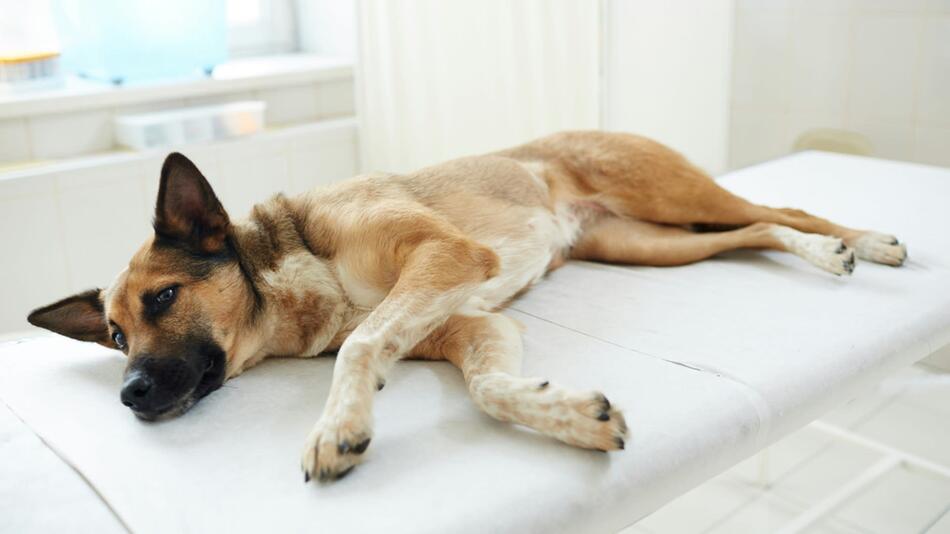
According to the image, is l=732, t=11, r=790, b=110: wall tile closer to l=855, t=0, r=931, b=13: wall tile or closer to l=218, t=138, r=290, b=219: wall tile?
l=855, t=0, r=931, b=13: wall tile

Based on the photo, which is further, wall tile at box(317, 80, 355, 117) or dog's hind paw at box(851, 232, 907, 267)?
wall tile at box(317, 80, 355, 117)

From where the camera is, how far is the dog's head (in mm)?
1488

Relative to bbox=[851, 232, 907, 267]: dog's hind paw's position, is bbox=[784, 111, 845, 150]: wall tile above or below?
above

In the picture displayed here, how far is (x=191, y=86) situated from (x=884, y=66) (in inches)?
99.2

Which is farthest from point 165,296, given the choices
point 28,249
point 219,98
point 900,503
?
point 219,98

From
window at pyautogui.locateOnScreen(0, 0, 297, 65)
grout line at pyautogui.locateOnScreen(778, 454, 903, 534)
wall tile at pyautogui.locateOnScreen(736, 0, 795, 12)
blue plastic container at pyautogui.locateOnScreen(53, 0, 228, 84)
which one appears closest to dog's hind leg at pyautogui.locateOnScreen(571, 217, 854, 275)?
grout line at pyautogui.locateOnScreen(778, 454, 903, 534)

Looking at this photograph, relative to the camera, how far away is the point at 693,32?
343 cm

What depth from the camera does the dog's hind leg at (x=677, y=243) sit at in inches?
80.3

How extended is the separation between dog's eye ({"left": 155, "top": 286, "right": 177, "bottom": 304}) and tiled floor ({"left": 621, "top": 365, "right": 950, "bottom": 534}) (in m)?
1.48

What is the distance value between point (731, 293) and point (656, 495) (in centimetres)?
73

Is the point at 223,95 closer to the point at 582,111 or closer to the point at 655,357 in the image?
the point at 582,111

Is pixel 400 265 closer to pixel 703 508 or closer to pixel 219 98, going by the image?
pixel 703 508

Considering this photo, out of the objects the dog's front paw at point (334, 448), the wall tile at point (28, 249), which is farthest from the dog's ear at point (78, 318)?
the wall tile at point (28, 249)

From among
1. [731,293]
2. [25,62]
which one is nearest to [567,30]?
[731,293]
